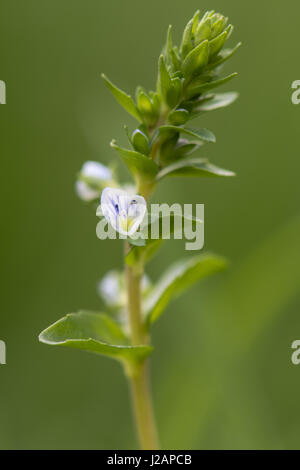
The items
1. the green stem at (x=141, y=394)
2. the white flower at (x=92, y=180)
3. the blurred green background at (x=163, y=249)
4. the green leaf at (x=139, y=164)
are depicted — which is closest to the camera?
the green leaf at (x=139, y=164)

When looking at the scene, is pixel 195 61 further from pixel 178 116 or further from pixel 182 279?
pixel 182 279

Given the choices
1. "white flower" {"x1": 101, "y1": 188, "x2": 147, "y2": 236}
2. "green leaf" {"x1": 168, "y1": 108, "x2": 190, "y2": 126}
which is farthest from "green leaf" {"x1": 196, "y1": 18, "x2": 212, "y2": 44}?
"white flower" {"x1": 101, "y1": 188, "x2": 147, "y2": 236}

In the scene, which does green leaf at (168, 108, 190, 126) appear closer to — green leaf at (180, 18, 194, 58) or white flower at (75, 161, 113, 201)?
green leaf at (180, 18, 194, 58)

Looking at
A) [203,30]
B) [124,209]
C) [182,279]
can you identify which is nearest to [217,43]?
[203,30]

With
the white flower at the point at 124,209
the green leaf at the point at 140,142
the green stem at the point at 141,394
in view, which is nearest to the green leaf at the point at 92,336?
the green stem at the point at 141,394

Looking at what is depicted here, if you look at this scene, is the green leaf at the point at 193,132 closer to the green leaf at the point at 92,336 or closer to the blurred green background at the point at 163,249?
the green leaf at the point at 92,336

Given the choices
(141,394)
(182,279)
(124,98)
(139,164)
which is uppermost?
(124,98)
